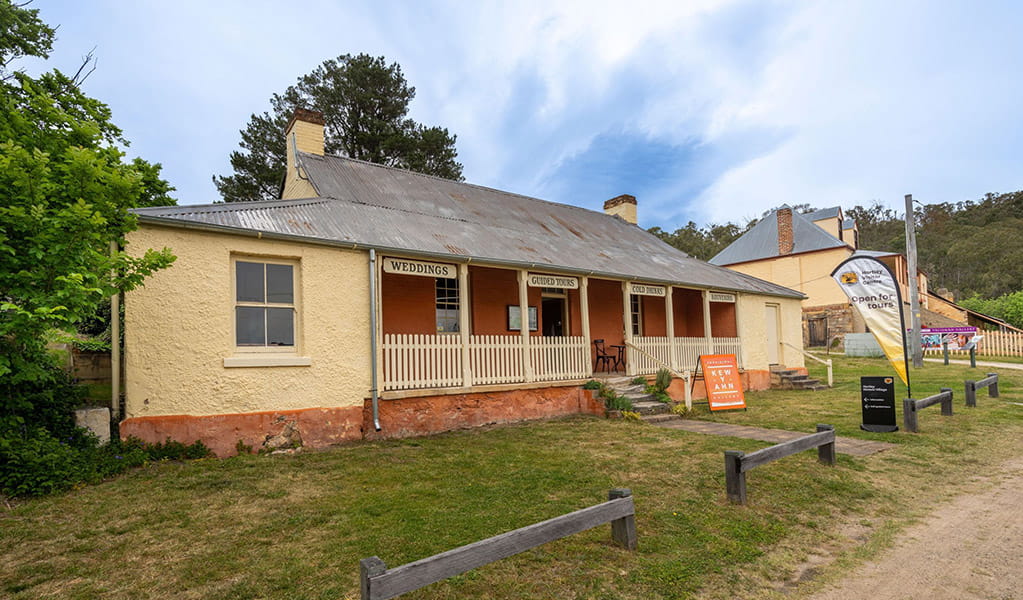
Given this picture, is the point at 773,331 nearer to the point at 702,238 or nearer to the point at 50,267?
the point at 50,267

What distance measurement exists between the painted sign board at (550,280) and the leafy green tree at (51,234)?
635 centimetres

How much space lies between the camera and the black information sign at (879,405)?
30.0 ft

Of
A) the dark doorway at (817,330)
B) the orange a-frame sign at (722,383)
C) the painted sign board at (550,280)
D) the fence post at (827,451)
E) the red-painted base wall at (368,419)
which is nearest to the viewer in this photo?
the fence post at (827,451)

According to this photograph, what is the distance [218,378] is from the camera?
24.1 feet

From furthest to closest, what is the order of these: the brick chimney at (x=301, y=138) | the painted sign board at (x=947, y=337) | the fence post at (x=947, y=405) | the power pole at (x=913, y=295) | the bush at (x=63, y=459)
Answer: the painted sign board at (x=947, y=337), the power pole at (x=913, y=295), the brick chimney at (x=301, y=138), the fence post at (x=947, y=405), the bush at (x=63, y=459)

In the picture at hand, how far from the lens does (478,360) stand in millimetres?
10016

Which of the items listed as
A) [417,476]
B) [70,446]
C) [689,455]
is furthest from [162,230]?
[689,455]

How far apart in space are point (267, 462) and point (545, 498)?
3825 mm

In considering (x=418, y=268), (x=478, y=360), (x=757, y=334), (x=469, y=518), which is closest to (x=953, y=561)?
(x=469, y=518)

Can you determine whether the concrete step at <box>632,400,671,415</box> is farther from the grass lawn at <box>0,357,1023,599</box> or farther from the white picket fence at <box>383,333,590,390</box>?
the grass lawn at <box>0,357,1023,599</box>

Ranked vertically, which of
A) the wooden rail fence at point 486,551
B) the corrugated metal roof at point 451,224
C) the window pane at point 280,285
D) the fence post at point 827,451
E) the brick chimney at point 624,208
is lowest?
the fence post at point 827,451

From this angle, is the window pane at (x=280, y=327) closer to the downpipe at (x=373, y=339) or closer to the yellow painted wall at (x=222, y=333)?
the yellow painted wall at (x=222, y=333)

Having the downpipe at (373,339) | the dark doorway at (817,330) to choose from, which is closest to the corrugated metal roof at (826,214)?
the dark doorway at (817,330)

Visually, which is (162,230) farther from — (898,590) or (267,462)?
(898,590)
